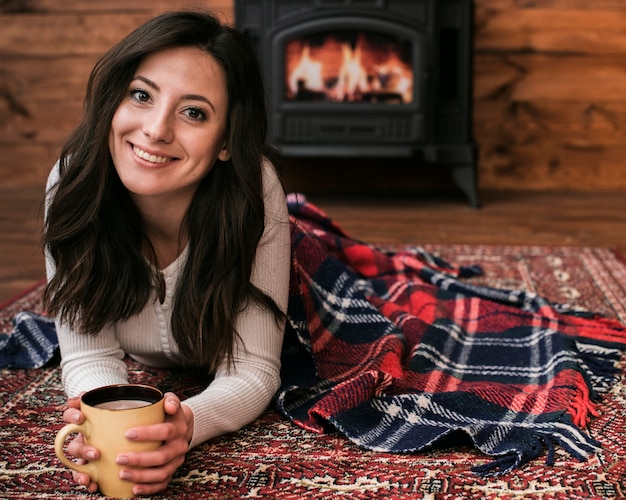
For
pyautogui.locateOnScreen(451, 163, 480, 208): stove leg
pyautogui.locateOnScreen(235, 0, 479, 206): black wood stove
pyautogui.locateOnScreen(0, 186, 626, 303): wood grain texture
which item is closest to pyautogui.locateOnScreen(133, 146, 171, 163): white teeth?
pyautogui.locateOnScreen(0, 186, 626, 303): wood grain texture

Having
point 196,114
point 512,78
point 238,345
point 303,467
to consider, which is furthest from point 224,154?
point 512,78

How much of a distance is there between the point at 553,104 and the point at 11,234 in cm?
208

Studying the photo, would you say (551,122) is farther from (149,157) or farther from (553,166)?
(149,157)

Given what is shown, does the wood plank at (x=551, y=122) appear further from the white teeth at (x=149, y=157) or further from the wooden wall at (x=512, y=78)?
the white teeth at (x=149, y=157)

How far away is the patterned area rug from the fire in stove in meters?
1.87

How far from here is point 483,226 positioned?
2.88 m

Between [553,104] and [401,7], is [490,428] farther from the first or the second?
[553,104]

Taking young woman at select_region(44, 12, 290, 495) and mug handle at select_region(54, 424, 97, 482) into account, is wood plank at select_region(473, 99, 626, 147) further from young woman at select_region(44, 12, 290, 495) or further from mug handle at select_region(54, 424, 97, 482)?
mug handle at select_region(54, 424, 97, 482)

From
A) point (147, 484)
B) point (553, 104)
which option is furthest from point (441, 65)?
point (147, 484)

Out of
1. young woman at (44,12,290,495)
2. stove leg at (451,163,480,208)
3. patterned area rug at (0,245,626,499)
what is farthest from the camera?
stove leg at (451,163,480,208)

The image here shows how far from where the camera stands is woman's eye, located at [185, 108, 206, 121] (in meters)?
1.18

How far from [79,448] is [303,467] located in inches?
11.6

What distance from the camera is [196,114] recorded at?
118 cm

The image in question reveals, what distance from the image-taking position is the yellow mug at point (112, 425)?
951 mm
